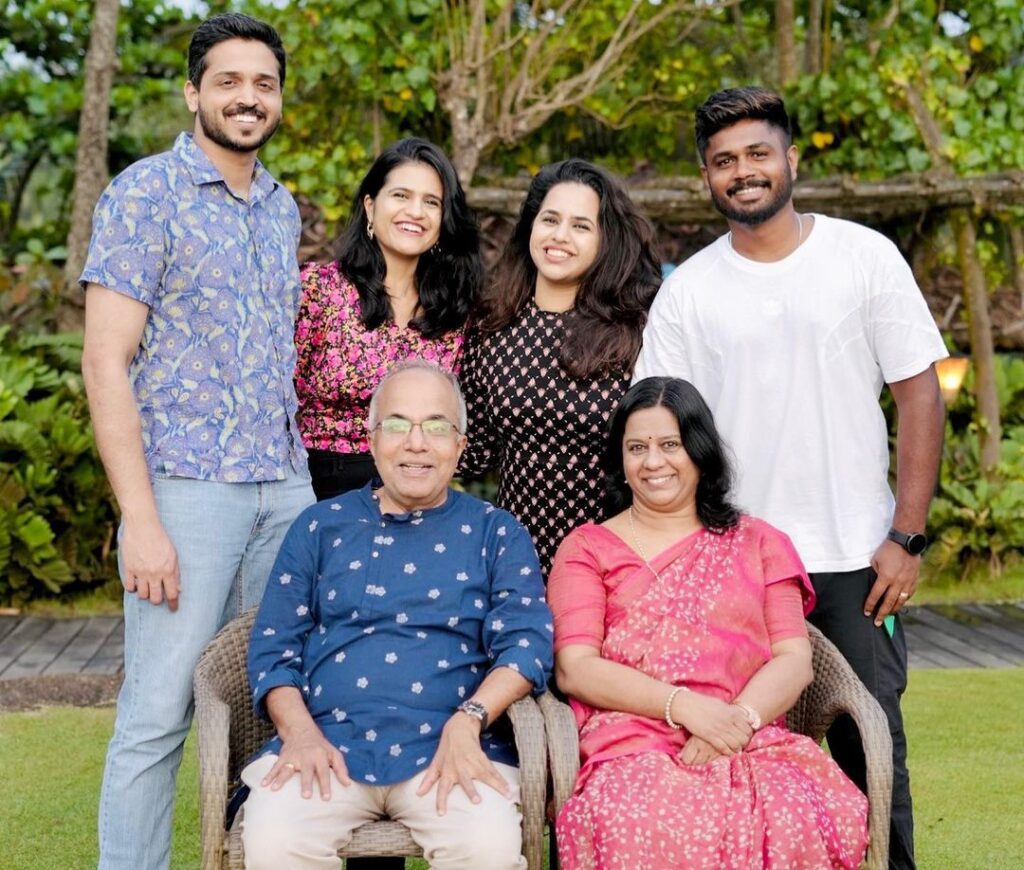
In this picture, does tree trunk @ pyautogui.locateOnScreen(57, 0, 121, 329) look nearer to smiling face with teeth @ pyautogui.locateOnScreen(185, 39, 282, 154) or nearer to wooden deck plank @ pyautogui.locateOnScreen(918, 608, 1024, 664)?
wooden deck plank @ pyautogui.locateOnScreen(918, 608, 1024, 664)

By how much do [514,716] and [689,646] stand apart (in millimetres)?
434

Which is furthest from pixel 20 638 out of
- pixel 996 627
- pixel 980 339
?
pixel 980 339

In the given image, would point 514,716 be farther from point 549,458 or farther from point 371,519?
point 549,458

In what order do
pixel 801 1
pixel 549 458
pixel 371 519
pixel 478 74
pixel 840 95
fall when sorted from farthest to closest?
pixel 801 1, pixel 840 95, pixel 478 74, pixel 549 458, pixel 371 519

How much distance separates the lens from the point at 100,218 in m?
2.94

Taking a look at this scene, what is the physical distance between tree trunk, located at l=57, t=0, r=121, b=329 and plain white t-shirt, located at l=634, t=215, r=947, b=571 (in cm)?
613

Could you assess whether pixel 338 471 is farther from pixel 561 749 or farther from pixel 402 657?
pixel 561 749

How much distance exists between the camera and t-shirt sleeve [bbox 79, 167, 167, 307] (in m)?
2.87

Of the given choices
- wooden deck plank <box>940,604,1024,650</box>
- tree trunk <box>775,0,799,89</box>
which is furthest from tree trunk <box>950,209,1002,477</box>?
tree trunk <box>775,0,799,89</box>

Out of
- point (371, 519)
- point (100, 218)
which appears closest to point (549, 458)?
point (371, 519)

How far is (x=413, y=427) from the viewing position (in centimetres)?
309

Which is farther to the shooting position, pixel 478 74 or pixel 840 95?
pixel 840 95

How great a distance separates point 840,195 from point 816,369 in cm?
498

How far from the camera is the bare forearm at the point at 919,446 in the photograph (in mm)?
3150
